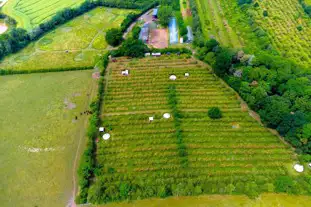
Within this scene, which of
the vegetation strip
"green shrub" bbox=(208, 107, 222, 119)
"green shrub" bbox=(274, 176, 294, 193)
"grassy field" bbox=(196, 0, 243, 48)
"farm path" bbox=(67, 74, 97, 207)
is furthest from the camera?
"grassy field" bbox=(196, 0, 243, 48)

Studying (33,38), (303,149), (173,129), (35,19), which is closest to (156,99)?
(173,129)

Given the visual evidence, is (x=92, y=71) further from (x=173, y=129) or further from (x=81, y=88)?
(x=173, y=129)

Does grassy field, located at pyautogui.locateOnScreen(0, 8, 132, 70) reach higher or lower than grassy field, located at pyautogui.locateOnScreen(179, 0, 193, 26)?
lower

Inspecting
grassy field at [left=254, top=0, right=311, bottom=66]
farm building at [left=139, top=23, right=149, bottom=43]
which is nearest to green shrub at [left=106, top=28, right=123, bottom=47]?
farm building at [left=139, top=23, right=149, bottom=43]

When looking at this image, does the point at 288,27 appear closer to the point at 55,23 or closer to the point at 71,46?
the point at 71,46

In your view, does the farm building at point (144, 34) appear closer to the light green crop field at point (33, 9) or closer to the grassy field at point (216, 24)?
the grassy field at point (216, 24)

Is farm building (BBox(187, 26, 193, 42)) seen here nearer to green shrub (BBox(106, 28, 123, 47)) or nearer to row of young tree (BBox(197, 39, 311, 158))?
row of young tree (BBox(197, 39, 311, 158))

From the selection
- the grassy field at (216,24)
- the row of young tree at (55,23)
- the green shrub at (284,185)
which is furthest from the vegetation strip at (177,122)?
the row of young tree at (55,23)
